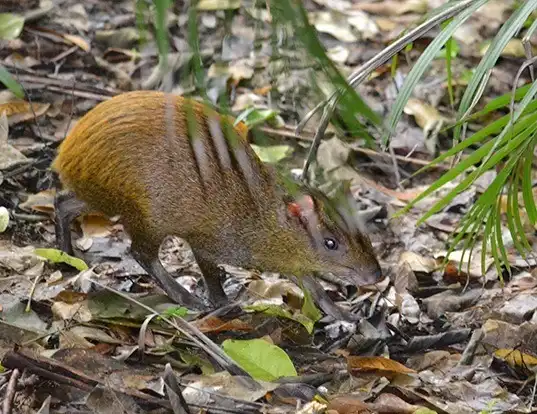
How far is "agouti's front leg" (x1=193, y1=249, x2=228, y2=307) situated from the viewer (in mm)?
3957

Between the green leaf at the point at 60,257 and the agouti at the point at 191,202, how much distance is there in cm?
26

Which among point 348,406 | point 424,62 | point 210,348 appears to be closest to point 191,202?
point 210,348

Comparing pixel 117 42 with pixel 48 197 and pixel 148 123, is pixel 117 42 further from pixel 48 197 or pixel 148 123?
pixel 148 123

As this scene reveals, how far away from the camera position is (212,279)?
13.2 ft

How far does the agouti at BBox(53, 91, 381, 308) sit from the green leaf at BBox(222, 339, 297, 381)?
0.65m

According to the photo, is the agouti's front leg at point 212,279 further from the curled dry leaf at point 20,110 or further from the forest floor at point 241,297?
the curled dry leaf at point 20,110

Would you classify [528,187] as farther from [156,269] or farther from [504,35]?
[156,269]

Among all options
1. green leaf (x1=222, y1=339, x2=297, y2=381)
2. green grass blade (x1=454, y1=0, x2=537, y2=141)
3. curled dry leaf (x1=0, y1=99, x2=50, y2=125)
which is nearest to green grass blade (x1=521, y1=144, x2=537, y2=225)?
green grass blade (x1=454, y1=0, x2=537, y2=141)

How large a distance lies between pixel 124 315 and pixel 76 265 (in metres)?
0.40

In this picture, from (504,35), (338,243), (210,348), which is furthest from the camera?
(338,243)

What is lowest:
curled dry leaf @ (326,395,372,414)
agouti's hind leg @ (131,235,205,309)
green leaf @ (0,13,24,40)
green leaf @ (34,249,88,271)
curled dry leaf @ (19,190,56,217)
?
curled dry leaf @ (19,190,56,217)

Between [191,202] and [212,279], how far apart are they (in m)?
0.33

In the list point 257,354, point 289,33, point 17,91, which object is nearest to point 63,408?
point 257,354

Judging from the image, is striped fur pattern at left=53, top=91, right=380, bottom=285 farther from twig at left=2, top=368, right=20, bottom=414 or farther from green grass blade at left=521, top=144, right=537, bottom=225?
twig at left=2, top=368, right=20, bottom=414
